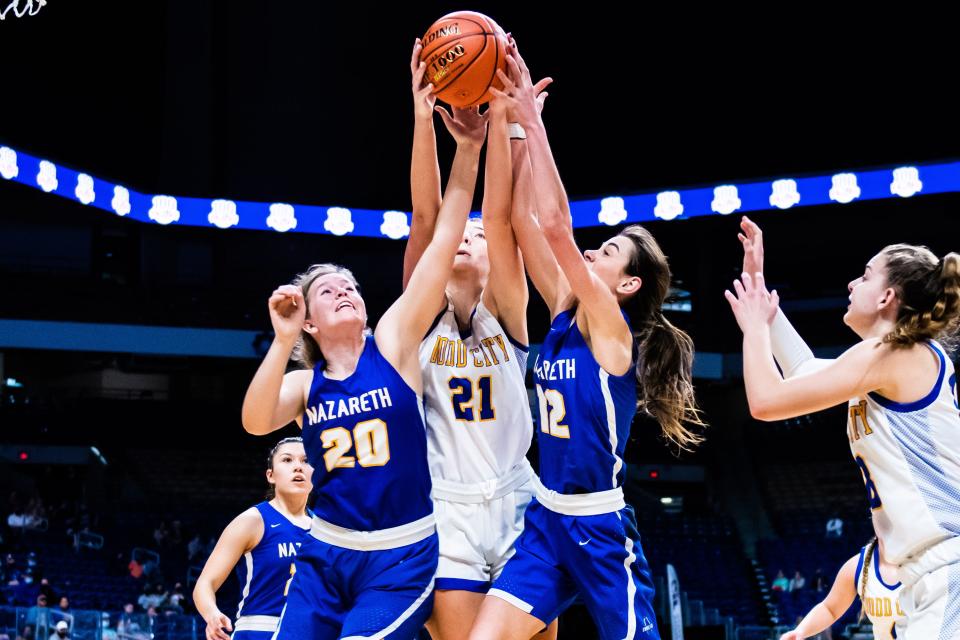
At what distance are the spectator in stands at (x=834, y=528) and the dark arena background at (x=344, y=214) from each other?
0.99 feet

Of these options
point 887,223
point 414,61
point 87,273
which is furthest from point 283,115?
point 414,61

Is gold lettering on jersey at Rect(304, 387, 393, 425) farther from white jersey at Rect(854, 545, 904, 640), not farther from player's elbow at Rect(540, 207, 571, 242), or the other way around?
white jersey at Rect(854, 545, 904, 640)

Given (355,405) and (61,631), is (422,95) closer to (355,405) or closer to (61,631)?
(355,405)

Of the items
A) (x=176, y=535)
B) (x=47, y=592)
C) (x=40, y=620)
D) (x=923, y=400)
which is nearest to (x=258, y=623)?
(x=923, y=400)

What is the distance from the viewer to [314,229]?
1820 centimetres

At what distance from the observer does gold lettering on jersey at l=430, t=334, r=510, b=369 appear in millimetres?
4141

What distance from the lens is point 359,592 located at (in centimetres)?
362

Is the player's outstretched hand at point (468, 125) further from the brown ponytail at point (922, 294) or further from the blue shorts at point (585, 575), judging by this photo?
the brown ponytail at point (922, 294)

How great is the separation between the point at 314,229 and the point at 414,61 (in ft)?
46.4

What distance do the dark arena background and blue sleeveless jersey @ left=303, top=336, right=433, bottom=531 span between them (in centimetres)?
959

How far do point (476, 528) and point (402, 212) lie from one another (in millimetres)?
14696

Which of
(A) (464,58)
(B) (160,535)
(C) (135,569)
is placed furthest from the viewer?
(B) (160,535)

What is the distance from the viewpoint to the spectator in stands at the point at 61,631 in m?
9.94

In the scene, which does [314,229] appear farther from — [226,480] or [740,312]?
[740,312]
